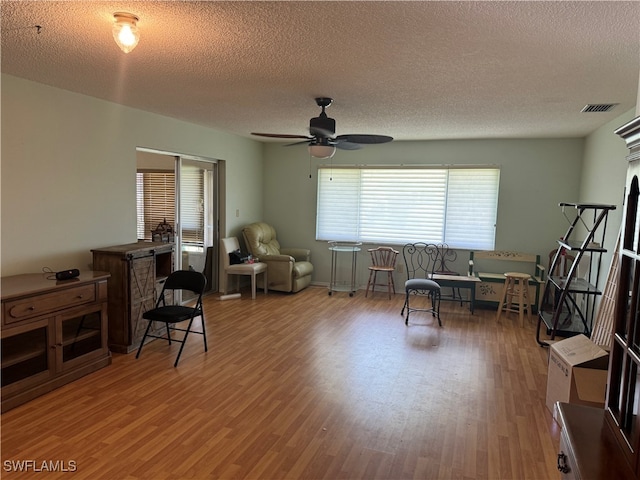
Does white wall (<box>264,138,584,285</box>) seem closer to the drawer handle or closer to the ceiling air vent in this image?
the ceiling air vent

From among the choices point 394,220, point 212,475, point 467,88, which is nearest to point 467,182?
point 394,220

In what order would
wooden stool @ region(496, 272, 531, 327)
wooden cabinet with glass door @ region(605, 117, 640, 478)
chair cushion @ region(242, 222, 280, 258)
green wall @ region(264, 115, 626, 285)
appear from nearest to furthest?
wooden cabinet with glass door @ region(605, 117, 640, 478), wooden stool @ region(496, 272, 531, 327), green wall @ region(264, 115, 626, 285), chair cushion @ region(242, 222, 280, 258)

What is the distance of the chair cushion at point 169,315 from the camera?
370cm

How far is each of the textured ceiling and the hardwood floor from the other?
2.40m

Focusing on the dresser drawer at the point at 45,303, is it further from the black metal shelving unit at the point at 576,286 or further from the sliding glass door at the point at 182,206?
the black metal shelving unit at the point at 576,286

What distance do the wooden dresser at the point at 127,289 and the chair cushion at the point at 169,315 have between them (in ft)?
0.75

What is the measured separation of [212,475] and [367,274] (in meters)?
5.01

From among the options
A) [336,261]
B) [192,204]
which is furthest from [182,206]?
[336,261]

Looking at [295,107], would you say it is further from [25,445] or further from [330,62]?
[25,445]

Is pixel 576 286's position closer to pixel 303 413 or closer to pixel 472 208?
pixel 472 208

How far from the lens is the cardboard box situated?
2686mm

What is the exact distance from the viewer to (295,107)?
4.25m

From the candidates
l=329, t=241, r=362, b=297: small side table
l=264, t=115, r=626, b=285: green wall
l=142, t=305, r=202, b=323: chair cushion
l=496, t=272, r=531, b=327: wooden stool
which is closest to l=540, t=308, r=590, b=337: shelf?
l=496, t=272, r=531, b=327: wooden stool

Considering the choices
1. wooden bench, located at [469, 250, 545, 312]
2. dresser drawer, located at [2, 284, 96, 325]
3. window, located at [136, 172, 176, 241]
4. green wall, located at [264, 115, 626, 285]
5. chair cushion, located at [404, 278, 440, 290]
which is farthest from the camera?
green wall, located at [264, 115, 626, 285]
